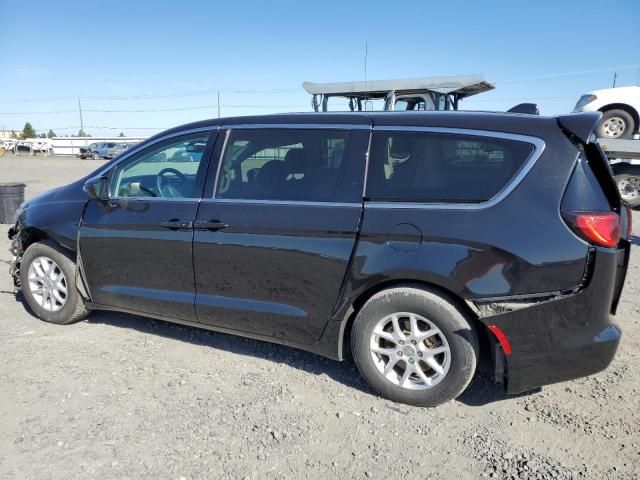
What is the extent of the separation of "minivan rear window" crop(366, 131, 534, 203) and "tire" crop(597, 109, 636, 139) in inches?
352

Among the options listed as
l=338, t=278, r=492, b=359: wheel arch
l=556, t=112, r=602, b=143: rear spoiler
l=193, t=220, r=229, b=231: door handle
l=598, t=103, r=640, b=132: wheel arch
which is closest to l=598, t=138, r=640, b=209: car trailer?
l=598, t=103, r=640, b=132: wheel arch

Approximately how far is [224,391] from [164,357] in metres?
0.74

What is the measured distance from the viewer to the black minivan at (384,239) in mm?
2633

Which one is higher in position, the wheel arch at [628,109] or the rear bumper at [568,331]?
the wheel arch at [628,109]

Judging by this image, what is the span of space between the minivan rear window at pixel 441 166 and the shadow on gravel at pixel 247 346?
1317mm

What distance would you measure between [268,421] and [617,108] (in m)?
10.4

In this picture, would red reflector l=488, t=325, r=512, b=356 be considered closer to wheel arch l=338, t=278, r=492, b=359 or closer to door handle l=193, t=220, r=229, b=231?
wheel arch l=338, t=278, r=492, b=359

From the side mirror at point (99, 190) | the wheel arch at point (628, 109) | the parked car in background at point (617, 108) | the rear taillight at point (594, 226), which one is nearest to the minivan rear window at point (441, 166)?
the rear taillight at point (594, 226)

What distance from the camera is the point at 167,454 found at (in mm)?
2568

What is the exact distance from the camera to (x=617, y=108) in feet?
33.2

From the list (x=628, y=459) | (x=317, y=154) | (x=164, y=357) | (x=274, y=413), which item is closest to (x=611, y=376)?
(x=628, y=459)

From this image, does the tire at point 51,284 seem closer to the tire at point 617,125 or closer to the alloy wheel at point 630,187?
the alloy wheel at point 630,187

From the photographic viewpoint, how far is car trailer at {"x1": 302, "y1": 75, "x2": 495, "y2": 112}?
28.6 ft

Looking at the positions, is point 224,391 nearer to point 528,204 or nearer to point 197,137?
point 197,137
